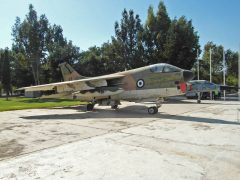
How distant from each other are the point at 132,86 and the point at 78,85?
3.68m

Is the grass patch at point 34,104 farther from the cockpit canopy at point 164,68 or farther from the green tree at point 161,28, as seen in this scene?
the green tree at point 161,28

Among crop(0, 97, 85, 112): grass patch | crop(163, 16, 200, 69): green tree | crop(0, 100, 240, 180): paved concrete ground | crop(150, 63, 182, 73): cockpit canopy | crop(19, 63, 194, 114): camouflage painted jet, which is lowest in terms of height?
crop(0, 100, 240, 180): paved concrete ground

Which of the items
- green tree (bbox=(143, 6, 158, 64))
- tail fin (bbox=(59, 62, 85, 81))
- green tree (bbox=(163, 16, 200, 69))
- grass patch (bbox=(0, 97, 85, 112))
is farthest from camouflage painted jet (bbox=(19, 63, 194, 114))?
green tree (bbox=(143, 6, 158, 64))

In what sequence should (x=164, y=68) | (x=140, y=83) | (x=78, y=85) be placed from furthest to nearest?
(x=78, y=85), (x=140, y=83), (x=164, y=68)

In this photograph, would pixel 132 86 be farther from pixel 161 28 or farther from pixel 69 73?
pixel 161 28

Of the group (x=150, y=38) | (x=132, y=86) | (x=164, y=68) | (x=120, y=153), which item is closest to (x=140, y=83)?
(x=132, y=86)

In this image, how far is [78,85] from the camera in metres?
15.2

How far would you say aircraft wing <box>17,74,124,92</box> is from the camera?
14.5 meters

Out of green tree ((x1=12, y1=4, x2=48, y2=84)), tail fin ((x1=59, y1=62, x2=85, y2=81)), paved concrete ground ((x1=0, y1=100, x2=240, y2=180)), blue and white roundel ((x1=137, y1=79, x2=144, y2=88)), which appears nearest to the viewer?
paved concrete ground ((x1=0, y1=100, x2=240, y2=180))

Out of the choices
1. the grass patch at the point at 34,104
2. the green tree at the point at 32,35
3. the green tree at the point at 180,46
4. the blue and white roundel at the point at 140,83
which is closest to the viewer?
Answer: the blue and white roundel at the point at 140,83

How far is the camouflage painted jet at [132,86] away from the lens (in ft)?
41.3

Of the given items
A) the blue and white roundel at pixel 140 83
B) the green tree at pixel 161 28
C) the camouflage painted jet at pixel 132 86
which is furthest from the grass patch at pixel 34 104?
the green tree at pixel 161 28

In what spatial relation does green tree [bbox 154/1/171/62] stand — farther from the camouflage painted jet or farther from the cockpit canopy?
the cockpit canopy

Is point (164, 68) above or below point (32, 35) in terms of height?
below
